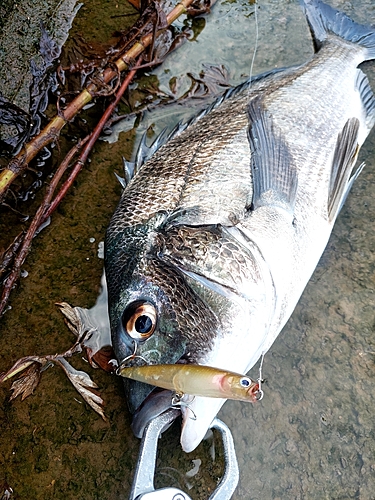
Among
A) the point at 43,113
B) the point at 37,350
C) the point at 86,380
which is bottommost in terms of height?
the point at 86,380

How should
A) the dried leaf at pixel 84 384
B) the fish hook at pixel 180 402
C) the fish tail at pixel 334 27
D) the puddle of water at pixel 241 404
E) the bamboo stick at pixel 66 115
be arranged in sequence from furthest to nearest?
the fish tail at pixel 334 27 < the bamboo stick at pixel 66 115 < the dried leaf at pixel 84 384 < the puddle of water at pixel 241 404 < the fish hook at pixel 180 402

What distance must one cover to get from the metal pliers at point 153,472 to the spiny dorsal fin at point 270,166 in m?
1.09

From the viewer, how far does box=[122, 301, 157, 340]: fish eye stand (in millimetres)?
1819

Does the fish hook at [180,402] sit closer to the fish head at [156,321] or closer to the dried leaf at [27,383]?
the fish head at [156,321]

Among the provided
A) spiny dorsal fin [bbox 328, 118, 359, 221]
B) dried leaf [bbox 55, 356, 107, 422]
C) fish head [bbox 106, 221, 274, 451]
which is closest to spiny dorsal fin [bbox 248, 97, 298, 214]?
spiny dorsal fin [bbox 328, 118, 359, 221]

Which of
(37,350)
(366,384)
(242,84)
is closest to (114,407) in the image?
(37,350)

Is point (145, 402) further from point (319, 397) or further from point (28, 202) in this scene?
point (28, 202)

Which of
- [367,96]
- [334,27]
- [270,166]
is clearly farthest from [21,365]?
[334,27]

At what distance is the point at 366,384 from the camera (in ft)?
7.63

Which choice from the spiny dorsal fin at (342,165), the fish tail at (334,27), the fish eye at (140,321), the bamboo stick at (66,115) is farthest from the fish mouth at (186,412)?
the fish tail at (334,27)

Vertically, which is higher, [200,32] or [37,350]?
[200,32]

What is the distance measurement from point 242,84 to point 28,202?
1.58m

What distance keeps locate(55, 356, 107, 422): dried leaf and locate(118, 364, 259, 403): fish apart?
52 cm

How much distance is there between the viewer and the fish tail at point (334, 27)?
319cm
